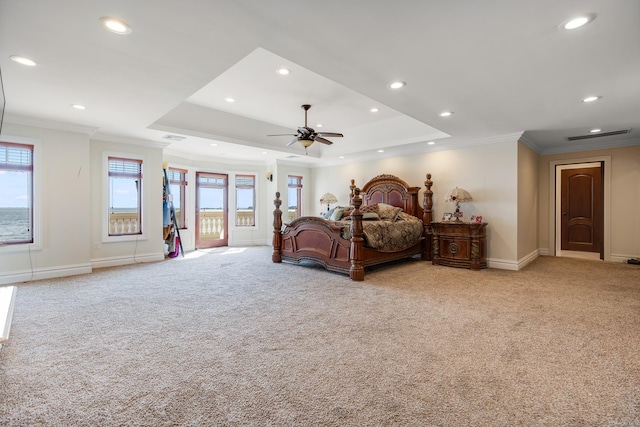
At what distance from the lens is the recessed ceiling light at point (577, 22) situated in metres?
1.99

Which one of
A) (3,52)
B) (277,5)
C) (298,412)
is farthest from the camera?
(3,52)

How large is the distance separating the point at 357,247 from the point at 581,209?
623 cm

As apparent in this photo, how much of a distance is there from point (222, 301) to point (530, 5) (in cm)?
370

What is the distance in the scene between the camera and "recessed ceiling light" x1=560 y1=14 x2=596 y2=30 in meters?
1.99

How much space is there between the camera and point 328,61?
8.58 ft

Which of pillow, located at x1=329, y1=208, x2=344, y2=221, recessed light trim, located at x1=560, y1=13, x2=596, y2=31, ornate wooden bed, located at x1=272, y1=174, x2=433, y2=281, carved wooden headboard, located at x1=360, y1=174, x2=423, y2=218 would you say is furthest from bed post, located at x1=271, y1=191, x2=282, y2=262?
recessed light trim, located at x1=560, y1=13, x2=596, y2=31


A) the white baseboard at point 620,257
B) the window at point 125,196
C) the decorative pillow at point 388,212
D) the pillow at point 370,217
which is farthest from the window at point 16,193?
the white baseboard at point 620,257

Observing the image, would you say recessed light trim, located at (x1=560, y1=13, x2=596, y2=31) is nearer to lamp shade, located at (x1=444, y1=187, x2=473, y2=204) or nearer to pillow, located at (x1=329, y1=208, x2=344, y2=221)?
lamp shade, located at (x1=444, y1=187, x2=473, y2=204)

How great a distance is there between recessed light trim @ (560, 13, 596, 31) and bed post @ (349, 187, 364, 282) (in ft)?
9.50

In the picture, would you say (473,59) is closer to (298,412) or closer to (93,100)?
(298,412)

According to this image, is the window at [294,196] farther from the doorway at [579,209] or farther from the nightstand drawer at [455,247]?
the doorway at [579,209]

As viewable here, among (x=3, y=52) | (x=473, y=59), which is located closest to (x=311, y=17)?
(x=473, y=59)

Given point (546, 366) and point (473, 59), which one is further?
point (473, 59)

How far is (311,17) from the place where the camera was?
199 centimetres
